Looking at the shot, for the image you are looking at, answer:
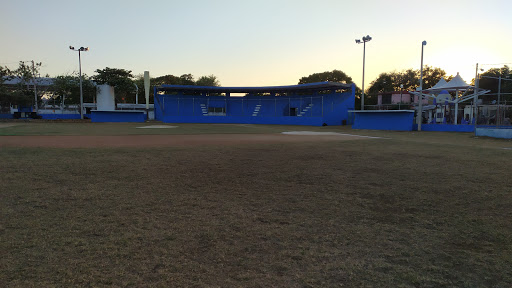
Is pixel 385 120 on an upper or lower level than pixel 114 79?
lower

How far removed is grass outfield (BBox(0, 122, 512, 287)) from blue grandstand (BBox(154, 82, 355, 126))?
36.9m

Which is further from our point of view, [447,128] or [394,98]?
[394,98]

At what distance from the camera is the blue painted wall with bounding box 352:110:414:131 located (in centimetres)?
2995

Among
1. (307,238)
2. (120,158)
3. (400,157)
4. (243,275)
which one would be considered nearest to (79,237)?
(243,275)

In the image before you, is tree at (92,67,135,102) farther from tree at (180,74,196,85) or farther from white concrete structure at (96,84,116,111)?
tree at (180,74,196,85)

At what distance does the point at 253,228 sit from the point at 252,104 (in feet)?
161

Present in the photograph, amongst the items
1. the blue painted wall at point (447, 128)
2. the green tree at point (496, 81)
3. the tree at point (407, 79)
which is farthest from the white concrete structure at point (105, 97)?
the green tree at point (496, 81)

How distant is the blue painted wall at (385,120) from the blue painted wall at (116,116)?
110ft

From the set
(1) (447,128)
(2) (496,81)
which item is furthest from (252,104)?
(2) (496,81)

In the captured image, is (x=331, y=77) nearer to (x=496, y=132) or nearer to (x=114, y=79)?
(x=114, y=79)

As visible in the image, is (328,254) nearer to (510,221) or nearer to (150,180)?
(510,221)

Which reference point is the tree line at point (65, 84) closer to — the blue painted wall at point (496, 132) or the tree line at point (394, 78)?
the tree line at point (394, 78)

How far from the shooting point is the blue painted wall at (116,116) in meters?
45.3

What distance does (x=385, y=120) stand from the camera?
3145cm
